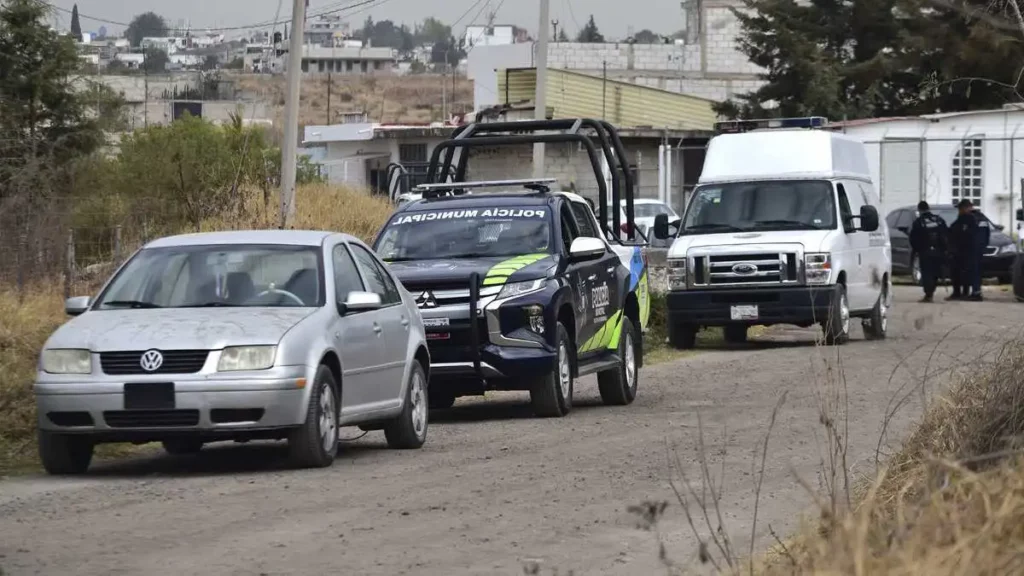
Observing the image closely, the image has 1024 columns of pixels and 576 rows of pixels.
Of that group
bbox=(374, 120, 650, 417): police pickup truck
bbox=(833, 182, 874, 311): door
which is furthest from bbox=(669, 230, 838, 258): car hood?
bbox=(374, 120, 650, 417): police pickup truck

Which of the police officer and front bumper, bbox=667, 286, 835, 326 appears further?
the police officer

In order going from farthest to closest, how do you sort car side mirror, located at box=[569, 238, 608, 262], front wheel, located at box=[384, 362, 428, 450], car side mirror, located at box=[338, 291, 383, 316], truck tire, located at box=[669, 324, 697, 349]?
truck tire, located at box=[669, 324, 697, 349] < car side mirror, located at box=[569, 238, 608, 262] < front wheel, located at box=[384, 362, 428, 450] < car side mirror, located at box=[338, 291, 383, 316]

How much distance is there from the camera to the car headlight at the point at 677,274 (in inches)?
936

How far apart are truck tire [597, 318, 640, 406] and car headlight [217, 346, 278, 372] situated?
5.89 meters

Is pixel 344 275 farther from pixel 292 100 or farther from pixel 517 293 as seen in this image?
pixel 292 100

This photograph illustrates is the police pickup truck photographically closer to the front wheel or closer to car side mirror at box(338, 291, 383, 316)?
the front wheel

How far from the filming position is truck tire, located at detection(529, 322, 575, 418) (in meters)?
15.0

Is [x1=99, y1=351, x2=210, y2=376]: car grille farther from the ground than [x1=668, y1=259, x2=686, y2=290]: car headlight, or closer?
farther from the ground

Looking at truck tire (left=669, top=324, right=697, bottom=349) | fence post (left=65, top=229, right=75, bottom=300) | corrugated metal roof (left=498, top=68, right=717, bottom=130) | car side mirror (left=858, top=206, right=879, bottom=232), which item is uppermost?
corrugated metal roof (left=498, top=68, right=717, bottom=130)

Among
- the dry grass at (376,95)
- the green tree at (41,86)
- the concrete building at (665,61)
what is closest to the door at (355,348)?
the green tree at (41,86)

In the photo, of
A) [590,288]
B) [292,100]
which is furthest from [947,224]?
[590,288]

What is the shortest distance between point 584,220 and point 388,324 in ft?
16.2

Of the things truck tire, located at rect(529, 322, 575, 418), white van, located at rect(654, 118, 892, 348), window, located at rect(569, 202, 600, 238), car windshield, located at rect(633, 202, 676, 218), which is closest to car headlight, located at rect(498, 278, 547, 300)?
truck tire, located at rect(529, 322, 575, 418)

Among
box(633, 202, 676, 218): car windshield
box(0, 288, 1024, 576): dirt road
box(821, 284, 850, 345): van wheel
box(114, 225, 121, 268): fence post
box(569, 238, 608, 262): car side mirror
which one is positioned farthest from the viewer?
box(633, 202, 676, 218): car windshield
